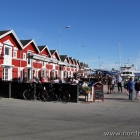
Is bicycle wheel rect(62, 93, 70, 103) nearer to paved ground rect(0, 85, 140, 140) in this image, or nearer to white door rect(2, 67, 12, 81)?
paved ground rect(0, 85, 140, 140)

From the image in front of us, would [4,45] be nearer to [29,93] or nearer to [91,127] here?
[29,93]

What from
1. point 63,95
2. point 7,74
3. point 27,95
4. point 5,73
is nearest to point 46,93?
point 63,95

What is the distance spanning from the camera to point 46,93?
15.4 meters

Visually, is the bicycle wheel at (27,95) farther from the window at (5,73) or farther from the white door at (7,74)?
the window at (5,73)

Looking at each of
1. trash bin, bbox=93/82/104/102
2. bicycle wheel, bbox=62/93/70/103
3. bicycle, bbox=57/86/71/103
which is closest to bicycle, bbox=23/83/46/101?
bicycle, bbox=57/86/71/103

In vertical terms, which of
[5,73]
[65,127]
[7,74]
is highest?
[5,73]

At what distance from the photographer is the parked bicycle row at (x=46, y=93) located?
14.8m

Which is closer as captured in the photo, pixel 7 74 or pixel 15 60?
pixel 7 74

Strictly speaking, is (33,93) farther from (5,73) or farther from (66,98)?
(5,73)

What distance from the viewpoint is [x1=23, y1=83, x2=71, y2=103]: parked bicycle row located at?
14.8 metres

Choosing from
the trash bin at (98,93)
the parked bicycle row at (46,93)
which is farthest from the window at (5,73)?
the trash bin at (98,93)

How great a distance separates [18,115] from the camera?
387 inches

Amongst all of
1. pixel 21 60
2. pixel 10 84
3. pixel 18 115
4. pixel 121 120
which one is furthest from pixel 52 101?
pixel 21 60

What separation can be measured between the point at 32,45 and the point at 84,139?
2974 cm
